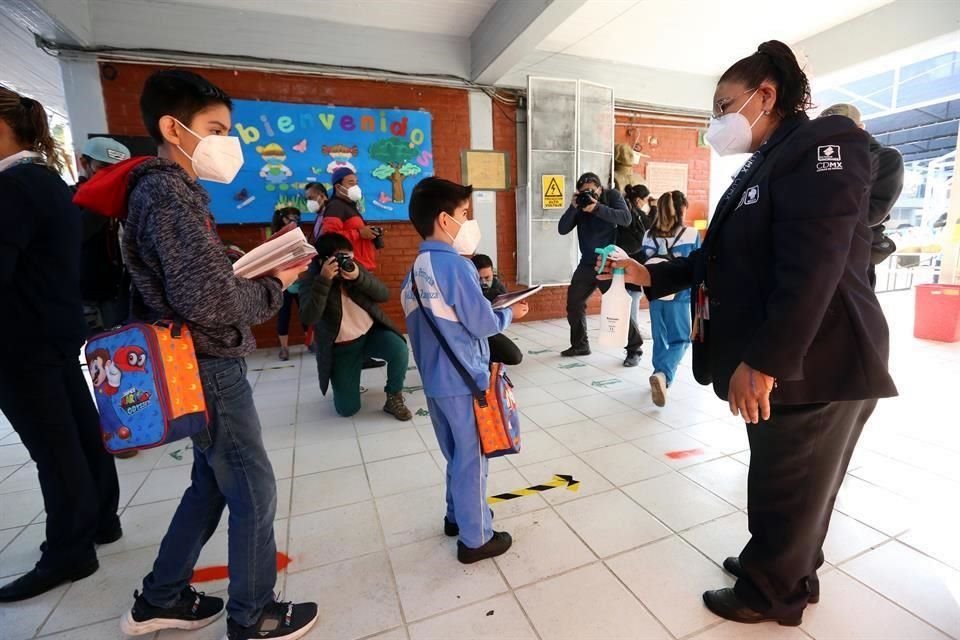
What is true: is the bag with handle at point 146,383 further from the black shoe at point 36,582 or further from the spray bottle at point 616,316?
the spray bottle at point 616,316

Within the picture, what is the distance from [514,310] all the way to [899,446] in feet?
7.68

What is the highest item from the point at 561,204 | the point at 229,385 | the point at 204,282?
the point at 561,204

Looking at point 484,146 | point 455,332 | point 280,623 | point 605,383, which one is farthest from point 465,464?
point 484,146

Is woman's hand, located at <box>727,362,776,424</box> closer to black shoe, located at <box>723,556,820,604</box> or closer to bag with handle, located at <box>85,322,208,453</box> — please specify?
black shoe, located at <box>723,556,820,604</box>

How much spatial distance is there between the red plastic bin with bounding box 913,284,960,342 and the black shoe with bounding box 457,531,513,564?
208 inches

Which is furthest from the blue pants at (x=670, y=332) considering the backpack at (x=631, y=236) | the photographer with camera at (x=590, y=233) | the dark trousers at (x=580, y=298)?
the backpack at (x=631, y=236)

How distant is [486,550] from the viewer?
65.6 inches

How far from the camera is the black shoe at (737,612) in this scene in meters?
1.36

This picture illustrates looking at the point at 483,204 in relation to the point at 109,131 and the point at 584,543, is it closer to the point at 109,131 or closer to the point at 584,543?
the point at 109,131

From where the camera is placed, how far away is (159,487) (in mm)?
2268

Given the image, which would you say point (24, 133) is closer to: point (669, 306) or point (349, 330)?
point (349, 330)

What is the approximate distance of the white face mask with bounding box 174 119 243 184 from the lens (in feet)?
3.72

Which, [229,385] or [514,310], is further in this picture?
[514,310]

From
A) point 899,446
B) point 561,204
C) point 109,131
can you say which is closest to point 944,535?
point 899,446
